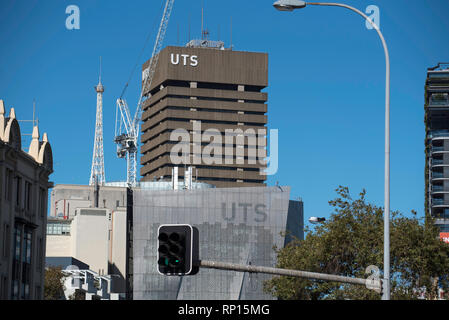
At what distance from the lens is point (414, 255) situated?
6581 cm

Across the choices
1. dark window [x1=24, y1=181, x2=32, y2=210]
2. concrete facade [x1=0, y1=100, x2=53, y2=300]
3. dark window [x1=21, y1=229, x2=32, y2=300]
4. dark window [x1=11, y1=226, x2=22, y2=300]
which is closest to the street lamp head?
concrete facade [x1=0, y1=100, x2=53, y2=300]

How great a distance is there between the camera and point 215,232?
158m

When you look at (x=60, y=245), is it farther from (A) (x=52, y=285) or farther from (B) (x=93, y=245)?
(A) (x=52, y=285)

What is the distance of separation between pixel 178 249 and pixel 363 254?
45181 mm

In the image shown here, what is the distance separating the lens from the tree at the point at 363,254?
65750mm

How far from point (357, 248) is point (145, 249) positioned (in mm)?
89632

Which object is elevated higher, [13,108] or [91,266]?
[13,108]

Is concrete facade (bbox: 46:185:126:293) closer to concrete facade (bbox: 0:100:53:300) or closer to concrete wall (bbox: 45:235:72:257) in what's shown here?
concrete wall (bbox: 45:235:72:257)

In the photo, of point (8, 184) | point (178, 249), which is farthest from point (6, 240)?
point (178, 249)

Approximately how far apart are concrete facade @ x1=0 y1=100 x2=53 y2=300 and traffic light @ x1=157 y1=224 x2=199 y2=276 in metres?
52.1

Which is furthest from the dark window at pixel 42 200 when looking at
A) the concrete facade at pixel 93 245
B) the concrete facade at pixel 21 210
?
the concrete facade at pixel 93 245

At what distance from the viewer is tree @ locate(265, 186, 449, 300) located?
216 ft
